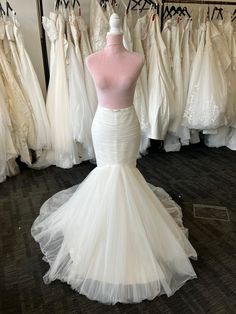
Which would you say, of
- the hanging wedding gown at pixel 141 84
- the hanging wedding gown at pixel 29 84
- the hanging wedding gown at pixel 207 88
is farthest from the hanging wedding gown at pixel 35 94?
the hanging wedding gown at pixel 207 88

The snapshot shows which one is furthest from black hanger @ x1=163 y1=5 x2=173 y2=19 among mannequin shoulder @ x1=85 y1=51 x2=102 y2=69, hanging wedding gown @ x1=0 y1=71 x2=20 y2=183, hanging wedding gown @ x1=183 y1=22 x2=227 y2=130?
mannequin shoulder @ x1=85 y1=51 x2=102 y2=69

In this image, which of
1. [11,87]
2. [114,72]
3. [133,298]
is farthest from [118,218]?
[11,87]

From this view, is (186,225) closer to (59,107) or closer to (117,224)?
(117,224)

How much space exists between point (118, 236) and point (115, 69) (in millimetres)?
861

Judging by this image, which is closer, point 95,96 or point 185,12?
point 95,96

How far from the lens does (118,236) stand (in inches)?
58.4

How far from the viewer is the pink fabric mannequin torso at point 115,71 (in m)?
1.39

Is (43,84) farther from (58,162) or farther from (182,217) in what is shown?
(182,217)

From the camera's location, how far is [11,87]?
2598 mm

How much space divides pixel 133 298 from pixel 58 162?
1781 millimetres

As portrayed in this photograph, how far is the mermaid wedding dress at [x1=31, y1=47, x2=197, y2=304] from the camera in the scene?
4.75ft

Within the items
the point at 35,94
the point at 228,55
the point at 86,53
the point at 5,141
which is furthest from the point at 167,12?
the point at 5,141

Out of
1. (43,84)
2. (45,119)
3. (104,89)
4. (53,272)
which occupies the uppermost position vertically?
(104,89)

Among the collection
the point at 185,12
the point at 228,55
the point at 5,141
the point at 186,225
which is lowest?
the point at 186,225
